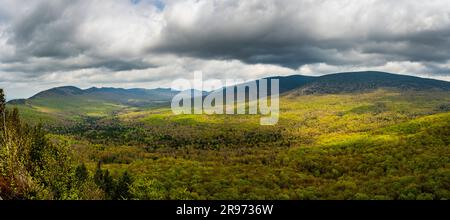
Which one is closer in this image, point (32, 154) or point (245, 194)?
point (32, 154)

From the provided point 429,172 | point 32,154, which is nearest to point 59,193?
point 32,154

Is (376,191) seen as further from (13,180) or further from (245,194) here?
(13,180)

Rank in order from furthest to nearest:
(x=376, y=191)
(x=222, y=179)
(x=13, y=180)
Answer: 1. (x=222, y=179)
2. (x=376, y=191)
3. (x=13, y=180)

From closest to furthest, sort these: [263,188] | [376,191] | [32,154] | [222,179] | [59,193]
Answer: [59,193]
[32,154]
[376,191]
[263,188]
[222,179]

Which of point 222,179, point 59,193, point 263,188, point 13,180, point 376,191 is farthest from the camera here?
point 222,179
